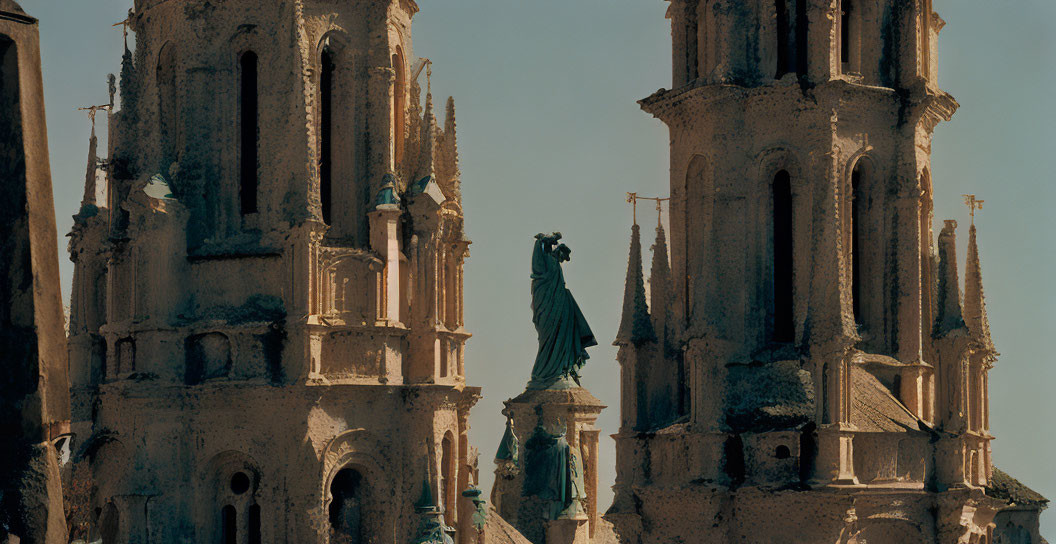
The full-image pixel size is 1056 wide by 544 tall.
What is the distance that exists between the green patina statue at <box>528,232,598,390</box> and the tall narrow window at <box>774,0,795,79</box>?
6.62 meters

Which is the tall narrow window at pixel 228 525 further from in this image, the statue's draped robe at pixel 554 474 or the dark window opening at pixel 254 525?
the statue's draped robe at pixel 554 474

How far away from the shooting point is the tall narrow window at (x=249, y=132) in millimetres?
40688

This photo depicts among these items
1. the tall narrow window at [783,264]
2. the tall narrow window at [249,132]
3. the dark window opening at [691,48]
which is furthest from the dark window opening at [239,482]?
the dark window opening at [691,48]

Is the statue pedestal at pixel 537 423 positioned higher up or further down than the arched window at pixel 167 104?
further down

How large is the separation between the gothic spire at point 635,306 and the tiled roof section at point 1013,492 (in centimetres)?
977

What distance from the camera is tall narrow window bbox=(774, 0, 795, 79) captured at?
43.0 metres

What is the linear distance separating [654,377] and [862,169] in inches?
273

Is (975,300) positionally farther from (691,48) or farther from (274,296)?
(274,296)

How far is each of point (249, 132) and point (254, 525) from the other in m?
8.64

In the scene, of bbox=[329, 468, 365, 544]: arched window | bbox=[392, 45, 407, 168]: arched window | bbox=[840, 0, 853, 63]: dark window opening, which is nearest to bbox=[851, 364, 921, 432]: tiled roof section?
bbox=[840, 0, 853, 63]: dark window opening

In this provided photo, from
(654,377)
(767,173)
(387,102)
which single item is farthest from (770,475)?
(387,102)

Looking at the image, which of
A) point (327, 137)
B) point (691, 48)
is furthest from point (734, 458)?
point (327, 137)

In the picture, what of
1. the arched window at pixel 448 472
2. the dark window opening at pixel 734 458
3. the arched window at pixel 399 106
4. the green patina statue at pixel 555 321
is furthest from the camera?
the green patina statue at pixel 555 321

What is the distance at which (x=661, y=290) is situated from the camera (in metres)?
44.4
